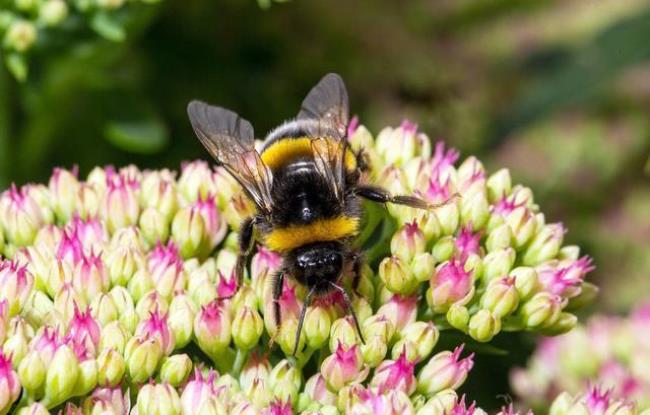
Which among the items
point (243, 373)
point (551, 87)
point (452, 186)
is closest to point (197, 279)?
point (243, 373)

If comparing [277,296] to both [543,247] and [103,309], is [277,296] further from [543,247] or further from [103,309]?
[543,247]

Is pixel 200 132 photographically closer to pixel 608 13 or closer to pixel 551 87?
pixel 551 87

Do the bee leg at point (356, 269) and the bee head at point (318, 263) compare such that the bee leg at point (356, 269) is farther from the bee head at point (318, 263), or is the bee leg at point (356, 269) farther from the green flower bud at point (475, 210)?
the green flower bud at point (475, 210)

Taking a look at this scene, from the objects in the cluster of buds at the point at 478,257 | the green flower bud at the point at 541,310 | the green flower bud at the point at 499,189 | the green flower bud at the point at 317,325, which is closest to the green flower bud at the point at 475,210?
the cluster of buds at the point at 478,257

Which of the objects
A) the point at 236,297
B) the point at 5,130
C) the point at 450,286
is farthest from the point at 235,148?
the point at 5,130

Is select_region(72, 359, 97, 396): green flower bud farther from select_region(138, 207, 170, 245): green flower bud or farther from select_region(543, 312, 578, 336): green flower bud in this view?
select_region(543, 312, 578, 336): green flower bud

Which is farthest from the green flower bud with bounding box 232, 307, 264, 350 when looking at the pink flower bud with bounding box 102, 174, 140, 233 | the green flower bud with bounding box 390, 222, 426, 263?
the pink flower bud with bounding box 102, 174, 140, 233
